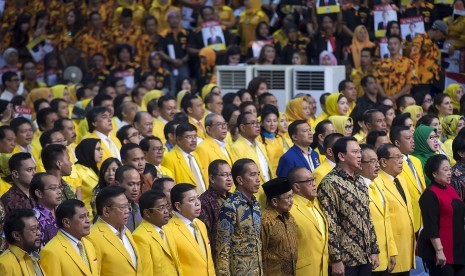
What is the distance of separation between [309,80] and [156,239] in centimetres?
897

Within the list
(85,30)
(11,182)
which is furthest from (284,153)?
(85,30)

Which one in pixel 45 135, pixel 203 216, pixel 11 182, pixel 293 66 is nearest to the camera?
pixel 203 216

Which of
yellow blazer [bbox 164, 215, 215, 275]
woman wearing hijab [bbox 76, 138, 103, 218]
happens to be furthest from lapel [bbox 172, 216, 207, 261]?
woman wearing hijab [bbox 76, 138, 103, 218]

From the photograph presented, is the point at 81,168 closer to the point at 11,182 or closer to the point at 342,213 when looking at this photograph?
the point at 11,182

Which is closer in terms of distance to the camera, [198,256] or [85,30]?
[198,256]

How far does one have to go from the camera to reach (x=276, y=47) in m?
19.5

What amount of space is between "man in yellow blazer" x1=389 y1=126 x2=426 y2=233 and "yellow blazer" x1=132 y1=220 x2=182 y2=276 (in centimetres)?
331

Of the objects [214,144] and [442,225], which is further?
[214,144]

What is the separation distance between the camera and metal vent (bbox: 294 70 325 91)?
1802cm

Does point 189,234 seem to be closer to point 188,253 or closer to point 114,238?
point 188,253

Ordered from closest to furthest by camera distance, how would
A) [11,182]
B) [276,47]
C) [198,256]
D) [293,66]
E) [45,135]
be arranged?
[198,256] → [11,182] → [45,135] → [293,66] → [276,47]

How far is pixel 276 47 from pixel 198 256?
10.2 m

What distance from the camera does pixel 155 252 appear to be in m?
9.38

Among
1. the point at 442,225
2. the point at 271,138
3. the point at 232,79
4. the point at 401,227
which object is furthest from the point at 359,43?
the point at 442,225
